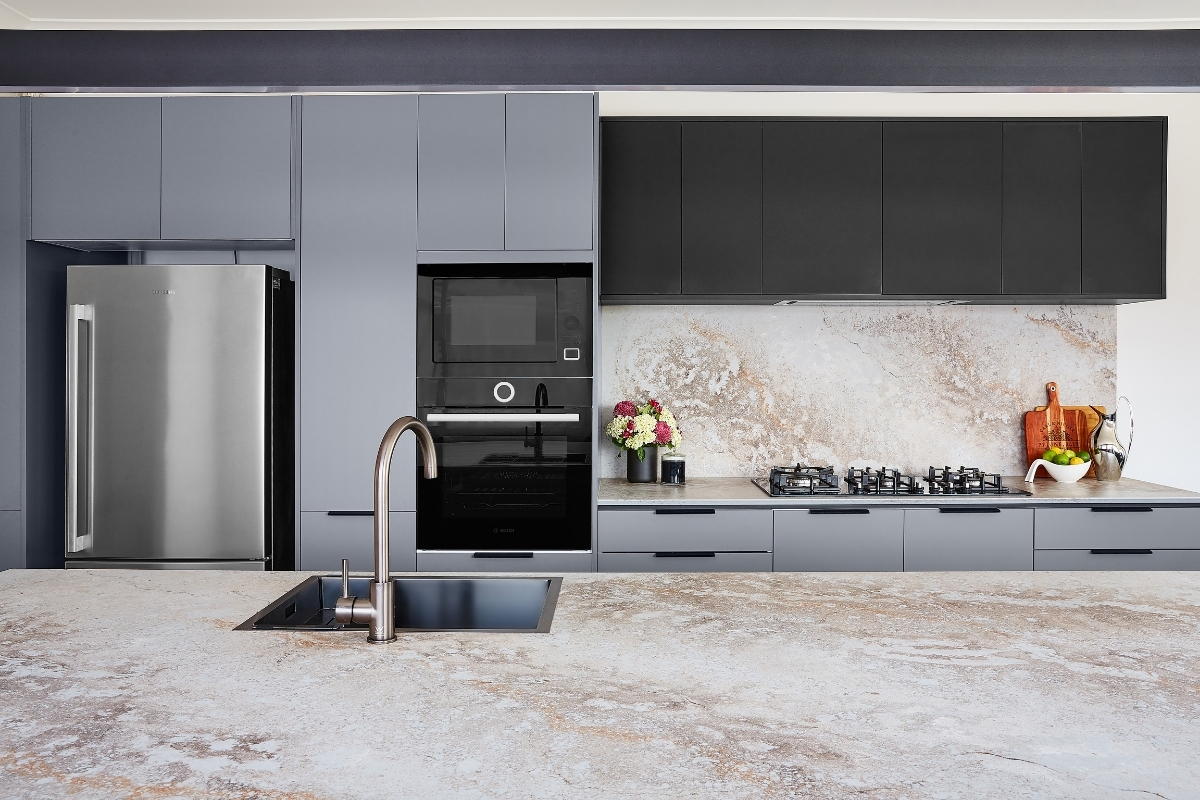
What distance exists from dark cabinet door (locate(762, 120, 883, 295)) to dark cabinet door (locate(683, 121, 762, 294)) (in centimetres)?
4

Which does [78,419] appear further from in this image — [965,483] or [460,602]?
[965,483]

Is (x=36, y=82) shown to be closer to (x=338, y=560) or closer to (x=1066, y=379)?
(x=338, y=560)

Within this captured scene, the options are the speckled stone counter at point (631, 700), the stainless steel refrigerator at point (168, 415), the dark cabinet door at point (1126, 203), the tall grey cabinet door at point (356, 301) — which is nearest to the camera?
the speckled stone counter at point (631, 700)

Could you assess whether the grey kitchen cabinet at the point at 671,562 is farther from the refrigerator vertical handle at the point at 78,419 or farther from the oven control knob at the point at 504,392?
the refrigerator vertical handle at the point at 78,419

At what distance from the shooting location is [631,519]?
10.1ft

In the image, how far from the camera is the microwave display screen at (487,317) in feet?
10.1

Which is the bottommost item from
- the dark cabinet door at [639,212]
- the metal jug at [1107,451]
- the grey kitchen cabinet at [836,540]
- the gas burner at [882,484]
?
the grey kitchen cabinet at [836,540]

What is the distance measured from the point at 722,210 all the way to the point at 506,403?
1.24 metres

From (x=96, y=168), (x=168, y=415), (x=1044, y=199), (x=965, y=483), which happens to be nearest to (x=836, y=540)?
(x=965, y=483)

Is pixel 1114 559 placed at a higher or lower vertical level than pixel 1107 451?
lower

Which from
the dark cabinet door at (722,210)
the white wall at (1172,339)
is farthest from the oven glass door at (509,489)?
the white wall at (1172,339)

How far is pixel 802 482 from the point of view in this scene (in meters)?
3.26

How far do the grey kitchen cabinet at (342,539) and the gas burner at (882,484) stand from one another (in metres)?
1.78

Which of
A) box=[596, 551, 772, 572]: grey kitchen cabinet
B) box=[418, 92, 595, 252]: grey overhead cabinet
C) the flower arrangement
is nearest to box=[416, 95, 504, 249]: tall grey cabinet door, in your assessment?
box=[418, 92, 595, 252]: grey overhead cabinet
